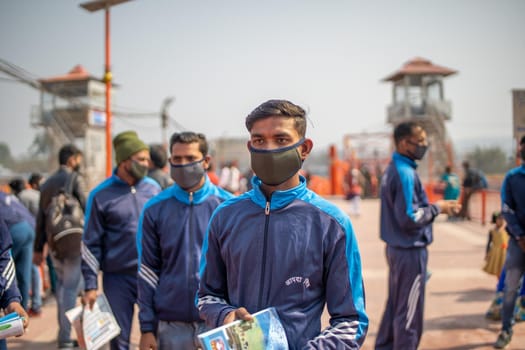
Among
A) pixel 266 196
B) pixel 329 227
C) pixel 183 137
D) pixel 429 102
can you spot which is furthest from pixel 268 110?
pixel 429 102

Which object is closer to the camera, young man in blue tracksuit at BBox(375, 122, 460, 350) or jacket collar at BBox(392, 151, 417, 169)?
young man in blue tracksuit at BBox(375, 122, 460, 350)

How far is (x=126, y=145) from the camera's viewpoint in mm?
4375

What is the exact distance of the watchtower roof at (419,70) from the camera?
39794 mm

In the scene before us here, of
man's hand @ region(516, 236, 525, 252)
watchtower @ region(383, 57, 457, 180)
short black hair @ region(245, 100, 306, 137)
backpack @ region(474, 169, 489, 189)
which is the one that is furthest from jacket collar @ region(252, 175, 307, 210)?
watchtower @ region(383, 57, 457, 180)

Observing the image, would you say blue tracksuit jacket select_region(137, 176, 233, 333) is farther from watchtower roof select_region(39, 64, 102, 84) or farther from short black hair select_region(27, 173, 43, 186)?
watchtower roof select_region(39, 64, 102, 84)

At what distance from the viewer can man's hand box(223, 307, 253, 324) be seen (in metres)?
1.86

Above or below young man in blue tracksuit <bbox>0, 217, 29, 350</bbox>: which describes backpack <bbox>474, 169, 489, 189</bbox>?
above

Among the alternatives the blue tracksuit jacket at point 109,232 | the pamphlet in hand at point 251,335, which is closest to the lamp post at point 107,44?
the blue tracksuit jacket at point 109,232

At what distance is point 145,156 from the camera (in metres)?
4.43

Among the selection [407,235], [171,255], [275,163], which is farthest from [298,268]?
[407,235]

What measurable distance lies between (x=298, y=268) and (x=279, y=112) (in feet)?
2.12

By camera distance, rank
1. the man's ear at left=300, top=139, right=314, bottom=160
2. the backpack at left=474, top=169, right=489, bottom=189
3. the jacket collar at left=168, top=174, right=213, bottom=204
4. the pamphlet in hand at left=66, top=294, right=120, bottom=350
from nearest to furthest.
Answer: the man's ear at left=300, top=139, right=314, bottom=160
the jacket collar at left=168, top=174, right=213, bottom=204
the pamphlet in hand at left=66, top=294, right=120, bottom=350
the backpack at left=474, top=169, right=489, bottom=189

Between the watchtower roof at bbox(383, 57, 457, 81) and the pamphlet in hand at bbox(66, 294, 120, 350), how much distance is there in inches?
1533

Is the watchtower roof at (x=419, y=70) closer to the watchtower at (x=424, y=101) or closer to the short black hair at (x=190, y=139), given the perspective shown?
the watchtower at (x=424, y=101)
